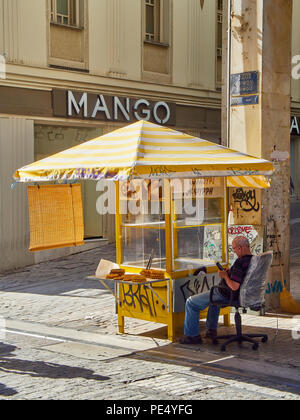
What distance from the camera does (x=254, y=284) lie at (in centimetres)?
841

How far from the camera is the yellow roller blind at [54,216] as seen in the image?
31.2ft

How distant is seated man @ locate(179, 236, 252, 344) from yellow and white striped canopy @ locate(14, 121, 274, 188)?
3.06ft

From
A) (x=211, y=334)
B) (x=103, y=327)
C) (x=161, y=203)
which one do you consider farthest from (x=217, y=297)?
(x=103, y=327)

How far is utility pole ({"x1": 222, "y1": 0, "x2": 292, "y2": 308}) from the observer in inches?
421

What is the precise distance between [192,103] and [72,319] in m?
10.9

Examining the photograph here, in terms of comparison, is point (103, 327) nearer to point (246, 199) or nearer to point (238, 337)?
point (238, 337)

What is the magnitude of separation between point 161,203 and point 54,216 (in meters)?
1.56

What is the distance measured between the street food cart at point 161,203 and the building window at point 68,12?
8.62 metres

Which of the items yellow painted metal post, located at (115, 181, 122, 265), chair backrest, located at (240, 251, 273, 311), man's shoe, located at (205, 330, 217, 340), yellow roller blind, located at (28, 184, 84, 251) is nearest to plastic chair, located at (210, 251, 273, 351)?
chair backrest, located at (240, 251, 273, 311)

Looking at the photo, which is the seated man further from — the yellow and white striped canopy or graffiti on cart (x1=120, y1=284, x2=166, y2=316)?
the yellow and white striped canopy

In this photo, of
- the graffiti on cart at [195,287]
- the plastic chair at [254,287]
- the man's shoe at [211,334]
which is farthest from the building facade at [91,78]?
the plastic chair at [254,287]

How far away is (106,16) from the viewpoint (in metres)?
17.5
